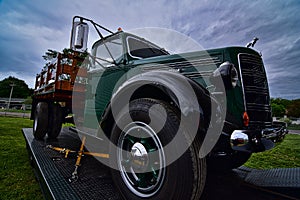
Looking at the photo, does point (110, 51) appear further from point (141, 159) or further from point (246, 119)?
point (246, 119)

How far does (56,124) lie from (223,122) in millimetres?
3846

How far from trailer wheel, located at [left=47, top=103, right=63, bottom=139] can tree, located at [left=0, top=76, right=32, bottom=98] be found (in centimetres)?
7331

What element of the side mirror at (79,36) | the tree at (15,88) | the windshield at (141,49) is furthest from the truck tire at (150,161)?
the tree at (15,88)

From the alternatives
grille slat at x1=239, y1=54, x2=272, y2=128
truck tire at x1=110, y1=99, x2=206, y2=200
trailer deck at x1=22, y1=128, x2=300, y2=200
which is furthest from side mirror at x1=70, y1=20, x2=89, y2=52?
grille slat at x1=239, y1=54, x2=272, y2=128

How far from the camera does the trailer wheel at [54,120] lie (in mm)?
4168

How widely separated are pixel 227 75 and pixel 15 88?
81187 millimetres

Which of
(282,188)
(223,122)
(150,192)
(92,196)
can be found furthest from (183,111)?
(282,188)

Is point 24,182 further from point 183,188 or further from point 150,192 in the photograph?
point 183,188

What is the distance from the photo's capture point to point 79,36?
2383 mm

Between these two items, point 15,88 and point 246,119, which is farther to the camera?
point 15,88

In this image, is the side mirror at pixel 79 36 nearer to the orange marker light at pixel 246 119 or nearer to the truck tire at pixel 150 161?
the truck tire at pixel 150 161

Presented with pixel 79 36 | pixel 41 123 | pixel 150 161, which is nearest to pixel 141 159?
pixel 150 161

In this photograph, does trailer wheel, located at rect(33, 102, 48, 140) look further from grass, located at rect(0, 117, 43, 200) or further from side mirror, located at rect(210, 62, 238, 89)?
side mirror, located at rect(210, 62, 238, 89)

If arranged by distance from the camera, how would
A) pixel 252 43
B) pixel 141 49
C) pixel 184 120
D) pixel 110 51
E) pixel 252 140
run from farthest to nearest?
1. pixel 110 51
2. pixel 141 49
3. pixel 252 43
4. pixel 252 140
5. pixel 184 120
